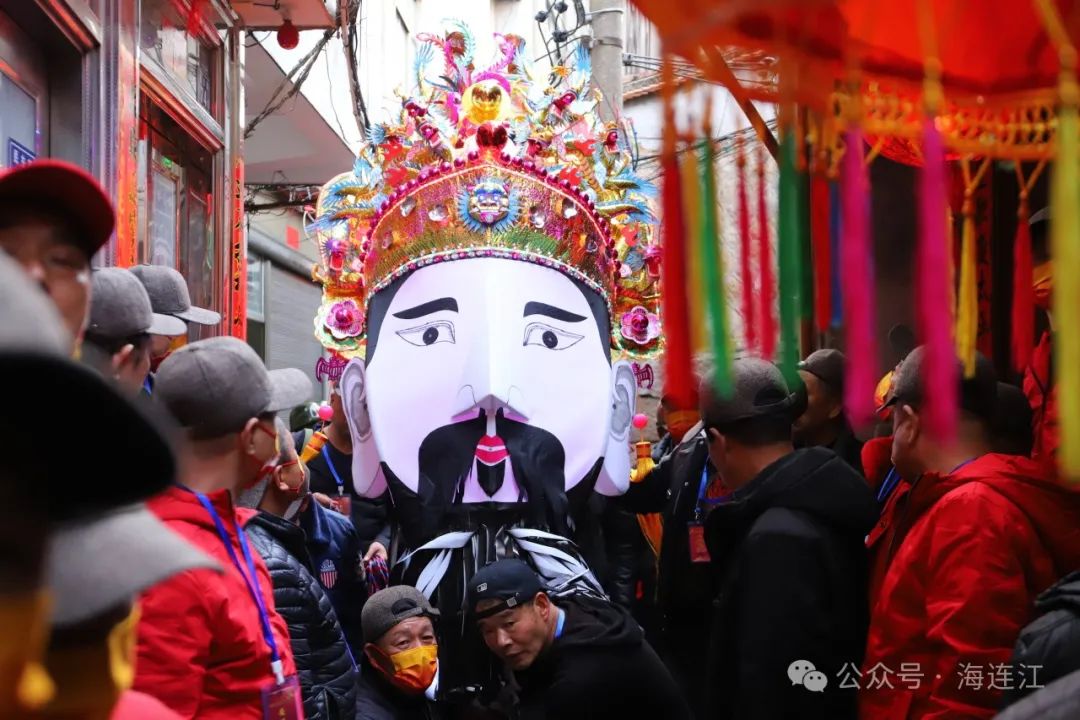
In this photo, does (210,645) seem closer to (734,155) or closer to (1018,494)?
(734,155)

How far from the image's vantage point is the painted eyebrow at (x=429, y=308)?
12.0ft

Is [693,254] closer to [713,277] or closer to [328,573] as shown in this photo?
[713,277]

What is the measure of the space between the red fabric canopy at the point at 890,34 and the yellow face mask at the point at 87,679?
895 mm

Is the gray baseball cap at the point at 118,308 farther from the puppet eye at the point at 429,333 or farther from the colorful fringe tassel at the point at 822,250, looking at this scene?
the colorful fringe tassel at the point at 822,250

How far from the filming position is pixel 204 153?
574 centimetres

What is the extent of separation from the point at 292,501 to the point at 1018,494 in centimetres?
197

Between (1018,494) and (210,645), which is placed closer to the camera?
Result: (210,645)

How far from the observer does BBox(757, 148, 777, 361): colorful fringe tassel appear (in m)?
1.45

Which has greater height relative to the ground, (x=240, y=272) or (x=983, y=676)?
(x=240, y=272)

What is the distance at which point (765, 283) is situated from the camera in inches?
57.2

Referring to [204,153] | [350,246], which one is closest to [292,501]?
[350,246]

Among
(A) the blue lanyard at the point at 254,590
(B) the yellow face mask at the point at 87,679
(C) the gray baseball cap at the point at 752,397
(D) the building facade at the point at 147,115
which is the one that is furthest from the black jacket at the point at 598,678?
(D) the building facade at the point at 147,115

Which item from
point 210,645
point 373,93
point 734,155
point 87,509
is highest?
point 373,93

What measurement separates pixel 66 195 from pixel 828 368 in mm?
2647
